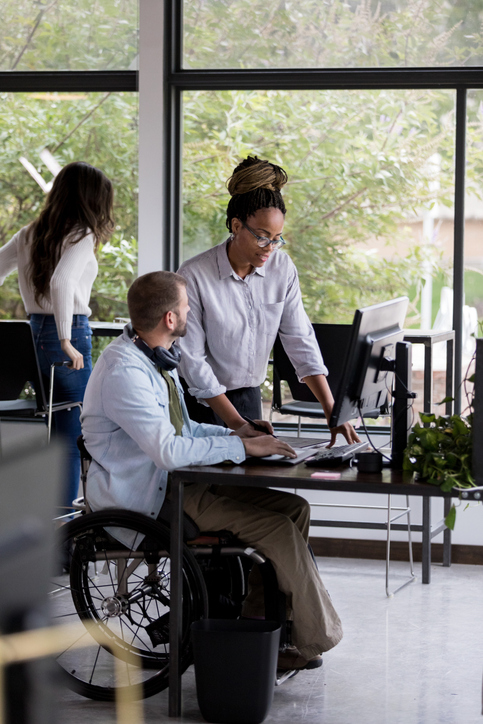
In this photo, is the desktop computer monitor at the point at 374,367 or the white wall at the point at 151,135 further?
the white wall at the point at 151,135

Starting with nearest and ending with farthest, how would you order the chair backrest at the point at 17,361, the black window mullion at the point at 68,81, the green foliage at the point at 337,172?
the chair backrest at the point at 17,361 → the green foliage at the point at 337,172 → the black window mullion at the point at 68,81

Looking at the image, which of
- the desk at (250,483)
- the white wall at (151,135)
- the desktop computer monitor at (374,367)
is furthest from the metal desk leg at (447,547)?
the white wall at (151,135)

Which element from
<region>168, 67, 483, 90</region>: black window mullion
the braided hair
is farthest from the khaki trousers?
<region>168, 67, 483, 90</region>: black window mullion

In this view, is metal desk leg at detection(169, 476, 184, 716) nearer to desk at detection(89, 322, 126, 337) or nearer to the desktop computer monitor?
the desktop computer monitor

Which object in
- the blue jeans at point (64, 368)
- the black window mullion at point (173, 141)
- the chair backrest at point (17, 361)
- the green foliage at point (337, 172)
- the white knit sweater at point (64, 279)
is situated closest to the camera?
the chair backrest at point (17, 361)

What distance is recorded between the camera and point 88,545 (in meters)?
2.39

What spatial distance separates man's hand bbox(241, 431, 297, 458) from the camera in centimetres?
234

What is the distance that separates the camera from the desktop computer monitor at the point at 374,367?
2.22 m

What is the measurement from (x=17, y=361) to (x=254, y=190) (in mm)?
1238

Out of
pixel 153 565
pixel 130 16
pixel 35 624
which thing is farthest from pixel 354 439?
pixel 130 16

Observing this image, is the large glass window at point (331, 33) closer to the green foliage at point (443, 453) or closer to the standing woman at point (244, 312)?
the standing woman at point (244, 312)

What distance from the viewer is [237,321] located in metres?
2.85

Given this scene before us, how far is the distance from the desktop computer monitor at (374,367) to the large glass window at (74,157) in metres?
2.38

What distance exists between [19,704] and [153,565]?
1.95 m
